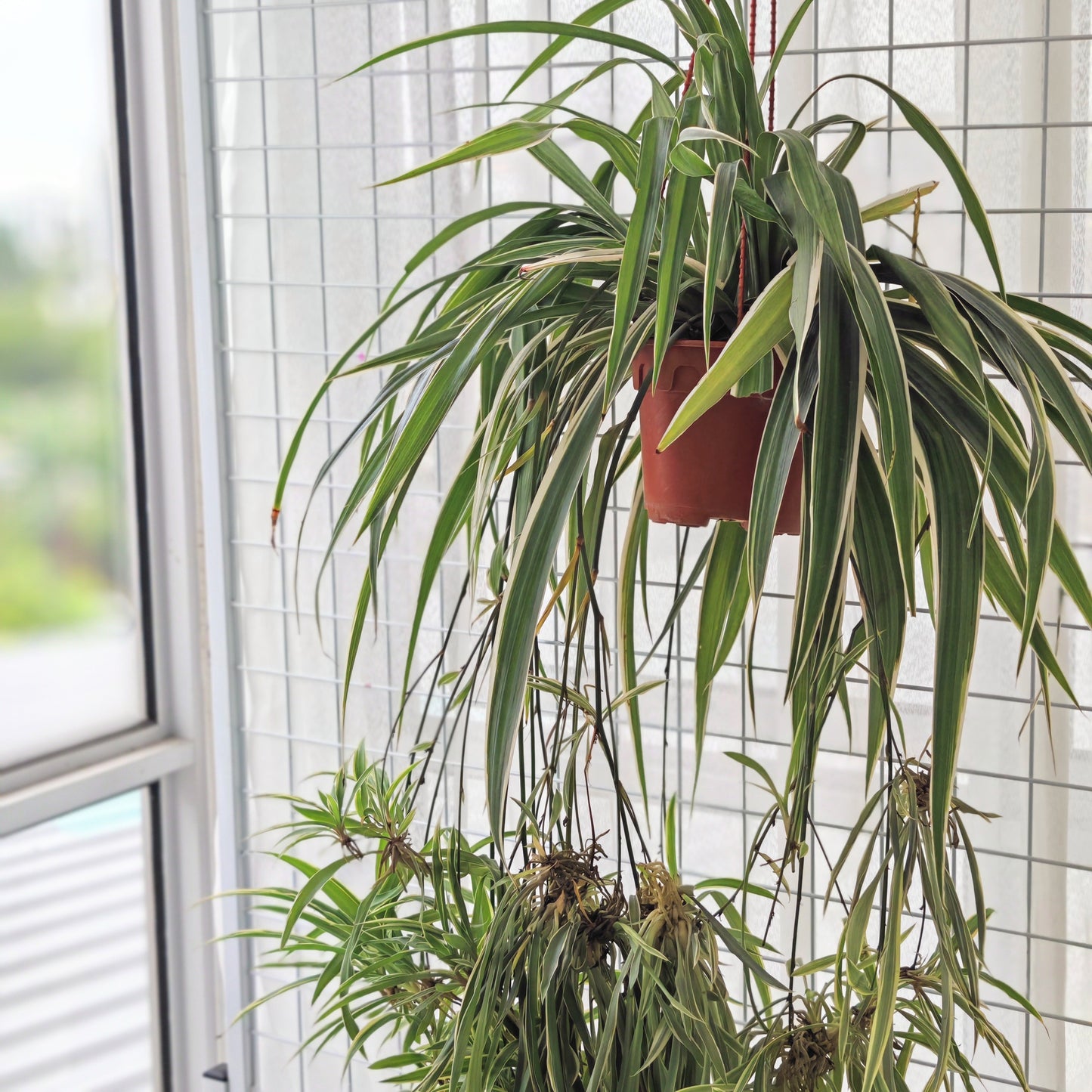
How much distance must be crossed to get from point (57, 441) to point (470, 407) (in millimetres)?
633

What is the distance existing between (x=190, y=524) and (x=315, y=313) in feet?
1.32

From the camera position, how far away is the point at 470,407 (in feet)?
4.78

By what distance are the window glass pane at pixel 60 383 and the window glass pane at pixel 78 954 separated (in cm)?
16

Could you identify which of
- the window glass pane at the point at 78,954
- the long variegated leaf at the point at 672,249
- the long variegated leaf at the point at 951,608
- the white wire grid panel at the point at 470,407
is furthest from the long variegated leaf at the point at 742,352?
the window glass pane at the point at 78,954

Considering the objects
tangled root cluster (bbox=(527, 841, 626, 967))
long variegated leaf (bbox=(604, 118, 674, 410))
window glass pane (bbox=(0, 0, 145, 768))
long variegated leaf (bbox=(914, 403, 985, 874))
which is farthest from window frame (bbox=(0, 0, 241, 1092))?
long variegated leaf (bbox=(914, 403, 985, 874))

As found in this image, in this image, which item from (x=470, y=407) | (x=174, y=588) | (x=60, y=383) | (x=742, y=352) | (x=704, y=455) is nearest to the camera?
(x=742, y=352)

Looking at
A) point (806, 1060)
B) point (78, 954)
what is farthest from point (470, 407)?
point (78, 954)

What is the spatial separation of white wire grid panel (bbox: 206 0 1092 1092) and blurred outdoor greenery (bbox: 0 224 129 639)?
235 mm

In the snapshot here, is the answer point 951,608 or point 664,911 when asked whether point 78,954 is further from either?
point 951,608

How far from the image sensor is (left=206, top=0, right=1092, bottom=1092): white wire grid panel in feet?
3.72

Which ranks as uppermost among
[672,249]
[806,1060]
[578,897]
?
[672,249]

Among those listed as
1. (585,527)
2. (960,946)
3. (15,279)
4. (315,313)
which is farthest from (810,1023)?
(15,279)

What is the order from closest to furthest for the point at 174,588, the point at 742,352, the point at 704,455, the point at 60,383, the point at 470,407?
the point at 742,352 < the point at 704,455 < the point at 470,407 < the point at 60,383 < the point at 174,588

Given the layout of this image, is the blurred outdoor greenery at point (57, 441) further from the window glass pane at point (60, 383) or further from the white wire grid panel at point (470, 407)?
the white wire grid panel at point (470, 407)
